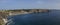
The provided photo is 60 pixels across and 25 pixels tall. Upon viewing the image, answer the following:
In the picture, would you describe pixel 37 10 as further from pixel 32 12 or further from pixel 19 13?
pixel 19 13

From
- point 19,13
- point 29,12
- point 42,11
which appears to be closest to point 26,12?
point 29,12

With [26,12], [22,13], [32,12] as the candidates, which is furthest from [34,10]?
[22,13]

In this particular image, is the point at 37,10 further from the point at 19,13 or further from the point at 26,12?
the point at 19,13

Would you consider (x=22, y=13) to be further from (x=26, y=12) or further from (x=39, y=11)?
(x=39, y=11)

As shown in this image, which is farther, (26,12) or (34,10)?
(34,10)

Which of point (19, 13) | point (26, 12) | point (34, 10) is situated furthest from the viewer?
point (34, 10)

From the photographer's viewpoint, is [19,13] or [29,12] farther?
[29,12]

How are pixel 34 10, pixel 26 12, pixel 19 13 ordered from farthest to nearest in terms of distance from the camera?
pixel 34 10 → pixel 26 12 → pixel 19 13
